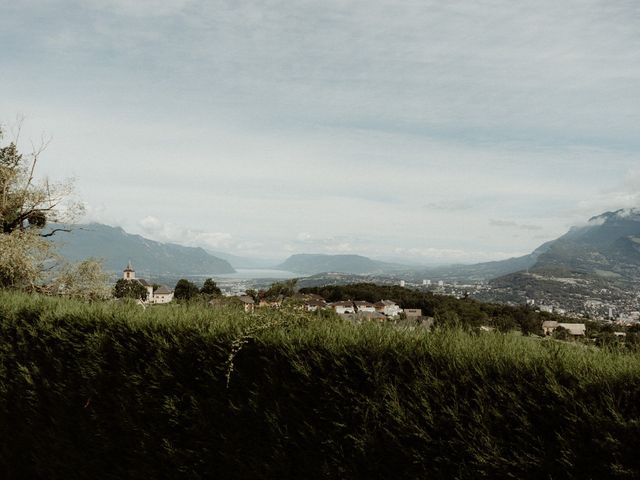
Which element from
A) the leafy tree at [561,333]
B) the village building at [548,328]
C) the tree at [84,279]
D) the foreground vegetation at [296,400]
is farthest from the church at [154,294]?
the leafy tree at [561,333]

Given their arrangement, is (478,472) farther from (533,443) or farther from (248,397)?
(248,397)

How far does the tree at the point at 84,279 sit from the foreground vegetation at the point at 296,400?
26.8 ft

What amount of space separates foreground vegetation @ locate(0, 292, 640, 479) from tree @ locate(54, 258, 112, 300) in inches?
321

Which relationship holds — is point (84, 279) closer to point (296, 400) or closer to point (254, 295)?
point (254, 295)

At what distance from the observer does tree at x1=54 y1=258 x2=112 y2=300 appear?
561 inches

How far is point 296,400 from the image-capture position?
413 cm

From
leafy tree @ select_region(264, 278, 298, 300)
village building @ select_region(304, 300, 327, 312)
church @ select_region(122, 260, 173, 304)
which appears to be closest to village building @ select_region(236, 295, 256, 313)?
leafy tree @ select_region(264, 278, 298, 300)

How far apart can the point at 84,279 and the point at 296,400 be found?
12484 millimetres

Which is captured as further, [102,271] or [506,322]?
[102,271]

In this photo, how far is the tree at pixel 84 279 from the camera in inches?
561

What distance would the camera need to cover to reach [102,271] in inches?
592

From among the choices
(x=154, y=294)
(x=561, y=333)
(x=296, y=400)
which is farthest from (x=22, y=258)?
(x=561, y=333)

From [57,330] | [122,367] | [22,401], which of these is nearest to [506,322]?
[122,367]

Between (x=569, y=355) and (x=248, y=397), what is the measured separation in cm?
259
